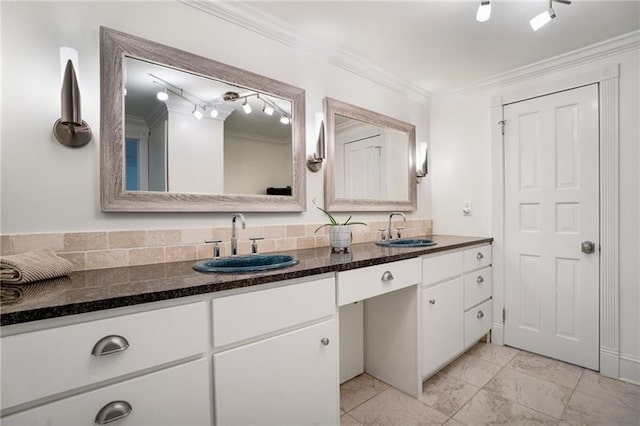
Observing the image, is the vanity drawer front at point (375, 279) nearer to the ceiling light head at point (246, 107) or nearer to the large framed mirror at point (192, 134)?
the large framed mirror at point (192, 134)

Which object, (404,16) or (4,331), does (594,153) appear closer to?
(404,16)

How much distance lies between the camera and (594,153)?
7.01 ft

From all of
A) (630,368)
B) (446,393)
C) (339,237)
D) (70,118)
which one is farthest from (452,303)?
(70,118)

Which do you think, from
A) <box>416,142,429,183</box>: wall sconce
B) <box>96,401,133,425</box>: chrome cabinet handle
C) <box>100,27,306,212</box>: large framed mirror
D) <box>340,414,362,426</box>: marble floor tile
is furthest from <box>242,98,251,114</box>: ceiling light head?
<box>340,414,362,426</box>: marble floor tile

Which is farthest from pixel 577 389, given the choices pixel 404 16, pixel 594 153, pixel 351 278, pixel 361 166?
pixel 404 16

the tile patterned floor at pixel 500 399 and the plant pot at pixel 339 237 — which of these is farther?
the plant pot at pixel 339 237

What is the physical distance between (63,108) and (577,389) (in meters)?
3.14

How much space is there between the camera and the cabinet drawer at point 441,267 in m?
1.90

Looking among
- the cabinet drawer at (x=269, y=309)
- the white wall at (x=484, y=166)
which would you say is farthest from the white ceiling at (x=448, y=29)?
the cabinet drawer at (x=269, y=309)

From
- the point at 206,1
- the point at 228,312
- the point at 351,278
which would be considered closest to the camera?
the point at 228,312

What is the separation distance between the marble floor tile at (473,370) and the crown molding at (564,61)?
2312 mm

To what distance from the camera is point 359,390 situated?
6.41 ft

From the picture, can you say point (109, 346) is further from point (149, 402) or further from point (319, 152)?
point (319, 152)

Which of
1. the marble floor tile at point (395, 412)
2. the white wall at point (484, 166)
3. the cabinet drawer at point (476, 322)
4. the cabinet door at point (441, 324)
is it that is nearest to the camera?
the marble floor tile at point (395, 412)
